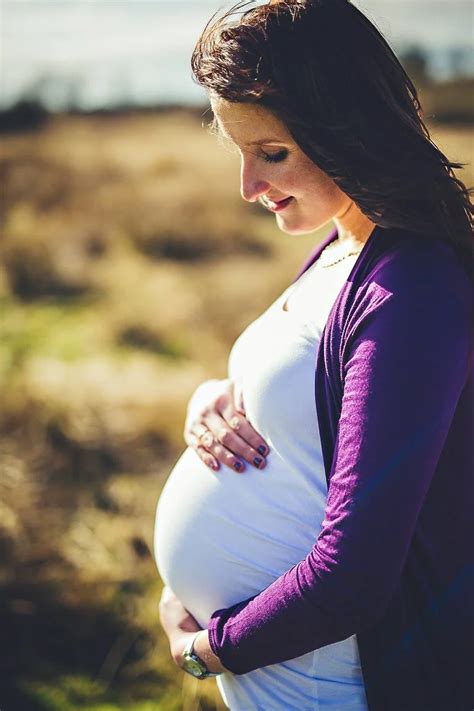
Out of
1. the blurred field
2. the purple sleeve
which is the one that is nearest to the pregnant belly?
the purple sleeve

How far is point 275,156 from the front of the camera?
120 centimetres

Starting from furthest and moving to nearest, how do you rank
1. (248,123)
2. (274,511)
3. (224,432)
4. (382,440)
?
1. (224,432)
2. (274,511)
3. (248,123)
4. (382,440)

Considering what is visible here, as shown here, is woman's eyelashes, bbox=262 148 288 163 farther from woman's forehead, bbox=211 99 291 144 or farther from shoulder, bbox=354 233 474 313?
shoulder, bbox=354 233 474 313

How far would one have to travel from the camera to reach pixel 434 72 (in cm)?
910

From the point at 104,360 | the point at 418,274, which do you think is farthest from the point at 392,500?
the point at 104,360

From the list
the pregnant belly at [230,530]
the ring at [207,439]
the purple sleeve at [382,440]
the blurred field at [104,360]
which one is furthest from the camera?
the blurred field at [104,360]

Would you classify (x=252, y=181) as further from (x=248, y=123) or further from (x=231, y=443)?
(x=231, y=443)

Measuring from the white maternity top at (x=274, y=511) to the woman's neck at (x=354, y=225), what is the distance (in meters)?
0.06

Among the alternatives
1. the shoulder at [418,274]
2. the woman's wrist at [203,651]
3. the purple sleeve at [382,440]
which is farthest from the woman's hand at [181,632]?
the shoulder at [418,274]

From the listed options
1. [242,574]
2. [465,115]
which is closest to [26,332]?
[242,574]

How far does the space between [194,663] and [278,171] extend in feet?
2.92

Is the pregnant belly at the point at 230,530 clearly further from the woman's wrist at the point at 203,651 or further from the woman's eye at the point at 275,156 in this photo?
the woman's eye at the point at 275,156

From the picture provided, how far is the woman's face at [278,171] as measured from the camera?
3.80ft

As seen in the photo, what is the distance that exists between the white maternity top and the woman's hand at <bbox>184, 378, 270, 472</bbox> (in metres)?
0.02
